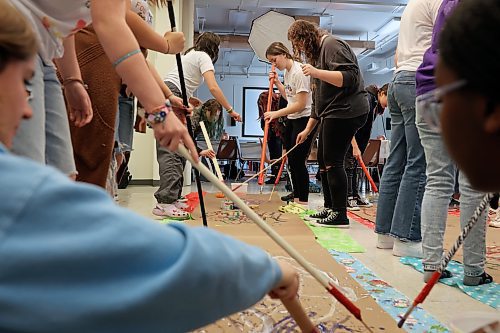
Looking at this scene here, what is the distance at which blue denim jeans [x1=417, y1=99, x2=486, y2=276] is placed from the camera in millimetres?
1572

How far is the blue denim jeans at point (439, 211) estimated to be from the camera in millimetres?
1572

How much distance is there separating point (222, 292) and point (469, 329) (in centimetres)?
61

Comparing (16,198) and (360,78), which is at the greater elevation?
(360,78)

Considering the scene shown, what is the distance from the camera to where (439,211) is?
165cm

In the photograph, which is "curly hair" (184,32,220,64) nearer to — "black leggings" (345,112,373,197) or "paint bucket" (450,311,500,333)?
"black leggings" (345,112,373,197)

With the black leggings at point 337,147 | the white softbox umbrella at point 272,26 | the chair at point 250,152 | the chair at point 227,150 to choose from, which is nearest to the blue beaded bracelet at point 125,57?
the black leggings at point 337,147

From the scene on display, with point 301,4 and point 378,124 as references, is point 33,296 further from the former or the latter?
point 378,124

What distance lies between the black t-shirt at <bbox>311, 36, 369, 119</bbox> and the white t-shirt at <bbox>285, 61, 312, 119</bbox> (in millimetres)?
716

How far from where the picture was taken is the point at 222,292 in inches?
19.9

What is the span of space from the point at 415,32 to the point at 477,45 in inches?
58.1

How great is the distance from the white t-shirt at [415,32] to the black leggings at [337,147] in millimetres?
609

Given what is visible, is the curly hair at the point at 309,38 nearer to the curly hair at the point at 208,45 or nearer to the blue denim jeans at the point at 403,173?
the curly hair at the point at 208,45

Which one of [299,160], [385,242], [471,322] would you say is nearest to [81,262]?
[471,322]

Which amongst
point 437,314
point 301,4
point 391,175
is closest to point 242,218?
point 391,175
